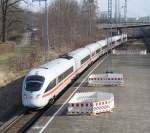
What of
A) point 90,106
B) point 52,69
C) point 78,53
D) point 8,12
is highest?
point 8,12

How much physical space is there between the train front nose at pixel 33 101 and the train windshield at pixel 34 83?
56 centimetres

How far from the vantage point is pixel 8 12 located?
3088 inches

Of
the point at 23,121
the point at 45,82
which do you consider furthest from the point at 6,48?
the point at 23,121

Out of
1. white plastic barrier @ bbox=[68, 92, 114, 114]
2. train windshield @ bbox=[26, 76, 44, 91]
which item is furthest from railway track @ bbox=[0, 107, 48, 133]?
white plastic barrier @ bbox=[68, 92, 114, 114]

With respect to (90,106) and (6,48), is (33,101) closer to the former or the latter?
(90,106)

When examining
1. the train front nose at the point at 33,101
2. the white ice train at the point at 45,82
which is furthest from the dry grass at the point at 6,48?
the train front nose at the point at 33,101

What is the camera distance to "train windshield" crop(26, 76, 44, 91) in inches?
1080

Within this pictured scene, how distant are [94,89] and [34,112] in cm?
774

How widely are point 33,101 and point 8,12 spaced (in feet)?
176

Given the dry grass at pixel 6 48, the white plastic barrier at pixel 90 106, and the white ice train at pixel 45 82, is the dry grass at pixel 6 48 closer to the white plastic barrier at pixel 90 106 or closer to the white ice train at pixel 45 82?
the white ice train at pixel 45 82

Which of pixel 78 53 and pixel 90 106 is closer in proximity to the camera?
pixel 90 106

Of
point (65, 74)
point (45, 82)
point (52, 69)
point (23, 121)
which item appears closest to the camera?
point (23, 121)

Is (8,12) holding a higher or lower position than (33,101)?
higher

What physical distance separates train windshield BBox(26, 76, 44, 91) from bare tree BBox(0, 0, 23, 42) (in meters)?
45.2
